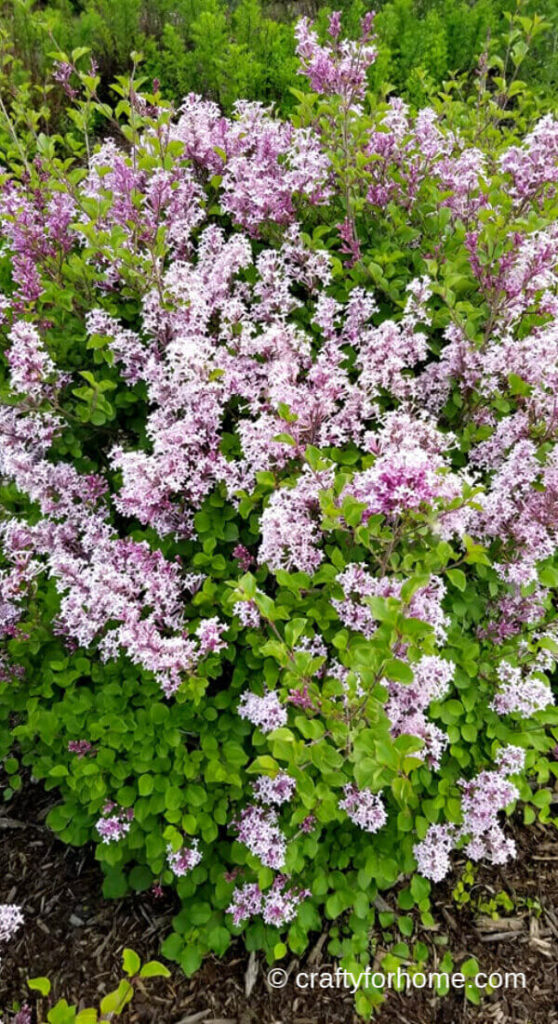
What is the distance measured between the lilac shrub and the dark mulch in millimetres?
174

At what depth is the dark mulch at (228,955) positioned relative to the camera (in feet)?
9.61

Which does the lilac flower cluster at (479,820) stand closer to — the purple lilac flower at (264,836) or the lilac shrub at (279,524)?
the lilac shrub at (279,524)

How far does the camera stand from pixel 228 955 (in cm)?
308

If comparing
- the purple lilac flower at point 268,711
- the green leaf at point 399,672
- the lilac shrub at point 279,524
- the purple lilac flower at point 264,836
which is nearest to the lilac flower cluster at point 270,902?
the lilac shrub at point 279,524

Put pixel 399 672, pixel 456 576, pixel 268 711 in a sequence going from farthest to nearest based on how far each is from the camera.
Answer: pixel 268 711
pixel 456 576
pixel 399 672

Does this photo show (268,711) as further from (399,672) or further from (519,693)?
(519,693)

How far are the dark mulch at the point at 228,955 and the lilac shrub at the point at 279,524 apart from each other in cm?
17

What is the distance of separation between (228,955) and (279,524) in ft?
6.16

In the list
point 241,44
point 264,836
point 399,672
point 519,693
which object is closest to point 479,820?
point 519,693

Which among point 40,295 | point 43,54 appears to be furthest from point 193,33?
point 40,295

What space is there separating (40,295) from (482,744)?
2.55 metres

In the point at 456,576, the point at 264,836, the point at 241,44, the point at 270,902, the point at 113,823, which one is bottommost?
the point at 270,902

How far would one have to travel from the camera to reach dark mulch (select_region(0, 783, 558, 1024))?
2928 millimetres

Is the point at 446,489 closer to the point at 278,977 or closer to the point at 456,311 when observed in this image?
the point at 456,311
